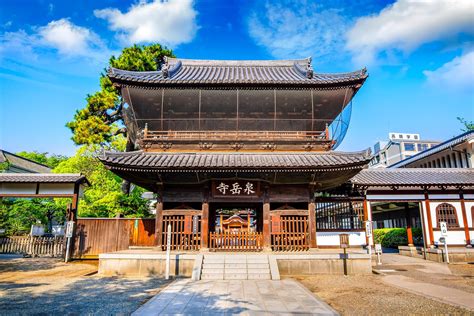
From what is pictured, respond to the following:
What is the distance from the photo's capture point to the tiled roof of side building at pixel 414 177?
728 inches

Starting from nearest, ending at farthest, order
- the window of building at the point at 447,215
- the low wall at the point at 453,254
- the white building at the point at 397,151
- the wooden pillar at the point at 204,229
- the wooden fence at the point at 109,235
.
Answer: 1. the wooden pillar at the point at 204,229
2. the low wall at the point at 453,254
3. the wooden fence at the point at 109,235
4. the window of building at the point at 447,215
5. the white building at the point at 397,151

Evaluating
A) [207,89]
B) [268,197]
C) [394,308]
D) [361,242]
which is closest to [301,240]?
[268,197]

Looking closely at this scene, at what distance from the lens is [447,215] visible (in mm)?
19047

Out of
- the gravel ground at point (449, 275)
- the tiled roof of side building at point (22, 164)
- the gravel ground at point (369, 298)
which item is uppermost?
the tiled roof of side building at point (22, 164)

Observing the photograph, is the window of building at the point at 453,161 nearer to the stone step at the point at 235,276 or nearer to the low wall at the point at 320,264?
the low wall at the point at 320,264

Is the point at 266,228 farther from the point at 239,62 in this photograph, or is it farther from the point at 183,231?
the point at 239,62

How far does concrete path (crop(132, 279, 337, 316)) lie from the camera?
22.6ft

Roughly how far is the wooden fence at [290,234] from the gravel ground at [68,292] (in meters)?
6.08

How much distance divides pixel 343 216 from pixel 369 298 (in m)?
10.3

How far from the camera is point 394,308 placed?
24.9 feet

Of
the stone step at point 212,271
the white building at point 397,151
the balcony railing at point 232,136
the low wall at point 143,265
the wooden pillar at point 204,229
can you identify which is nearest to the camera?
the stone step at point 212,271

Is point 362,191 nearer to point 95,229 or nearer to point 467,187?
point 467,187

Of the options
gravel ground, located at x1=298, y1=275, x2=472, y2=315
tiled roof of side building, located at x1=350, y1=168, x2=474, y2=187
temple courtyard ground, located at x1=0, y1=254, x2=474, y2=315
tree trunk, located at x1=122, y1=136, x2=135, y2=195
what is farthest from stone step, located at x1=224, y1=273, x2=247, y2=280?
tree trunk, located at x1=122, y1=136, x2=135, y2=195

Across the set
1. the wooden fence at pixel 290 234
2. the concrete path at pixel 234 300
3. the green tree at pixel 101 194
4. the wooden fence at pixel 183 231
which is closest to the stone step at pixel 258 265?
the concrete path at pixel 234 300
